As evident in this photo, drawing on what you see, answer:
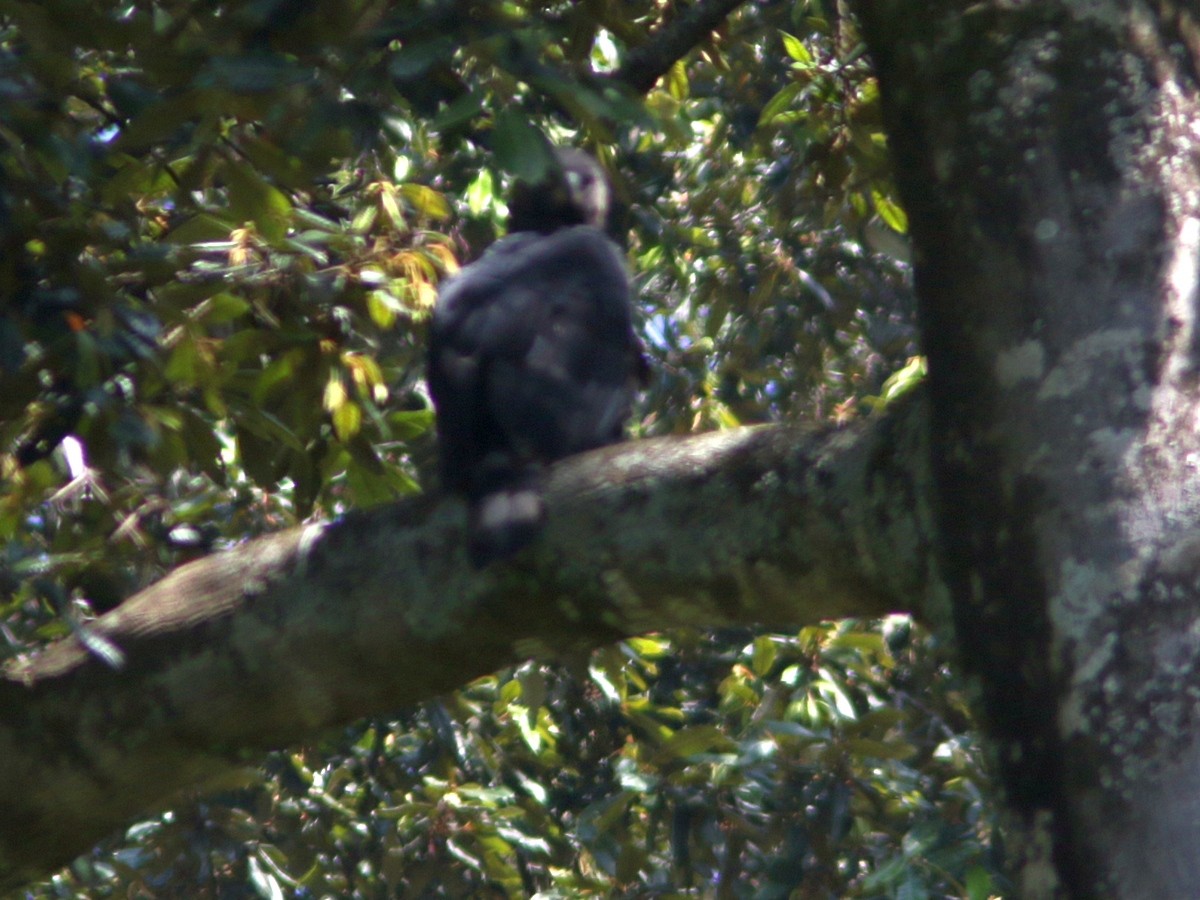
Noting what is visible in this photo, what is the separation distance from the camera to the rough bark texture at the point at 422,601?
1.96 m

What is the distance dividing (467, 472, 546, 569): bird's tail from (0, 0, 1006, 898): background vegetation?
1.83 ft

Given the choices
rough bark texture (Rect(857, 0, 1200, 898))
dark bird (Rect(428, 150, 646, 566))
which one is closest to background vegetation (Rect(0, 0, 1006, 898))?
dark bird (Rect(428, 150, 646, 566))

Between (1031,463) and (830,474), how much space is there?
0.38 meters

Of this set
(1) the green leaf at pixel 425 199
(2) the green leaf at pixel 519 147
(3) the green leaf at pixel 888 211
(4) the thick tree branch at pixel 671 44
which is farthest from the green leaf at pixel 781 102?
(2) the green leaf at pixel 519 147

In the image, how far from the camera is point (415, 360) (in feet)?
14.6

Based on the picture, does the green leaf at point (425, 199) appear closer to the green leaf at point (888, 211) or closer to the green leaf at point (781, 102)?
the green leaf at point (781, 102)

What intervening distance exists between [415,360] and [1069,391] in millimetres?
3015

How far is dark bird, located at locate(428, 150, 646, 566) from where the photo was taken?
3.16 m

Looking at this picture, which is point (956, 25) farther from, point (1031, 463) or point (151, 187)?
point (151, 187)

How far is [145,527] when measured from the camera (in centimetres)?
330

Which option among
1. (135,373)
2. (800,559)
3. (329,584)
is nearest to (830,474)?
(800,559)

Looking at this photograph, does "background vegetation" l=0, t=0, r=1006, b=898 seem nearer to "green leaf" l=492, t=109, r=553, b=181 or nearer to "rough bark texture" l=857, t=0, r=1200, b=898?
"green leaf" l=492, t=109, r=553, b=181

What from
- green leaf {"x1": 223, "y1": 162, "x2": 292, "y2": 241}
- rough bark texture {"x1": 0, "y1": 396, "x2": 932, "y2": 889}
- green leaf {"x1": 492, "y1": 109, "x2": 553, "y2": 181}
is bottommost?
rough bark texture {"x1": 0, "y1": 396, "x2": 932, "y2": 889}

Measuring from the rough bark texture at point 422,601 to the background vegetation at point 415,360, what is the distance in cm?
17
